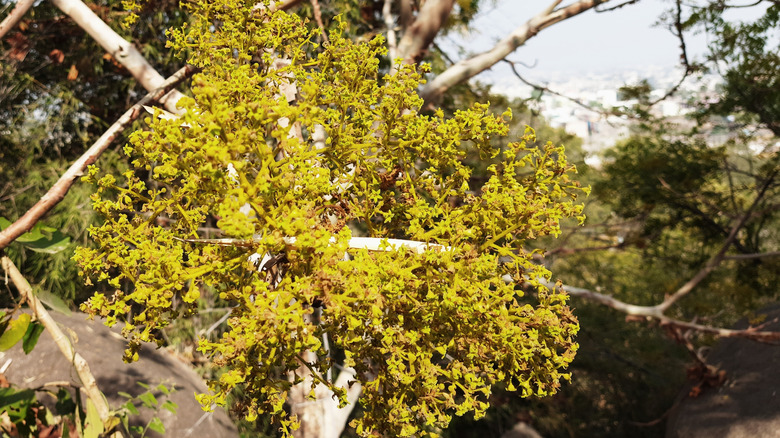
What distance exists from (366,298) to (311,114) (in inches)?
13.5

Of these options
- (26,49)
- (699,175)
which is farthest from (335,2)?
(699,175)

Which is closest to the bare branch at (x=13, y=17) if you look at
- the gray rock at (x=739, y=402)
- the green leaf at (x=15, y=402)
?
the green leaf at (x=15, y=402)

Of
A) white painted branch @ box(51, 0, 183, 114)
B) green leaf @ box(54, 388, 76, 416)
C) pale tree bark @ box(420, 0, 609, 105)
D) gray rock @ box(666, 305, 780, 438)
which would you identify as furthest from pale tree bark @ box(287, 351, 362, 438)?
gray rock @ box(666, 305, 780, 438)

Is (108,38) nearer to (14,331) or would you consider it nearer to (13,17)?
(13,17)

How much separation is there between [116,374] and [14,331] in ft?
4.58

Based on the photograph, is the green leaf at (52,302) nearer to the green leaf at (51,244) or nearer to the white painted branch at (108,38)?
the green leaf at (51,244)

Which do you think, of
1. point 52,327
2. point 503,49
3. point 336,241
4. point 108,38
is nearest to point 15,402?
point 52,327

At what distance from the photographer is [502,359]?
0.98 meters

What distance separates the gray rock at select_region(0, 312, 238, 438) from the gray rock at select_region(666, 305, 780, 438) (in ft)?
10.8

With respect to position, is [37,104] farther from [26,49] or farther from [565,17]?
[565,17]

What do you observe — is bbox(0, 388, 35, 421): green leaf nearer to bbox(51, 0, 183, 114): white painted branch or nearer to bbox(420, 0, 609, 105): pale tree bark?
bbox(51, 0, 183, 114): white painted branch

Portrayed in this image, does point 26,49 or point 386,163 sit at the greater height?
point 26,49

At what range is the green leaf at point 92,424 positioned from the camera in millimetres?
1013

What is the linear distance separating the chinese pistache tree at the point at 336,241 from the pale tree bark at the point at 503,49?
1.95 m
